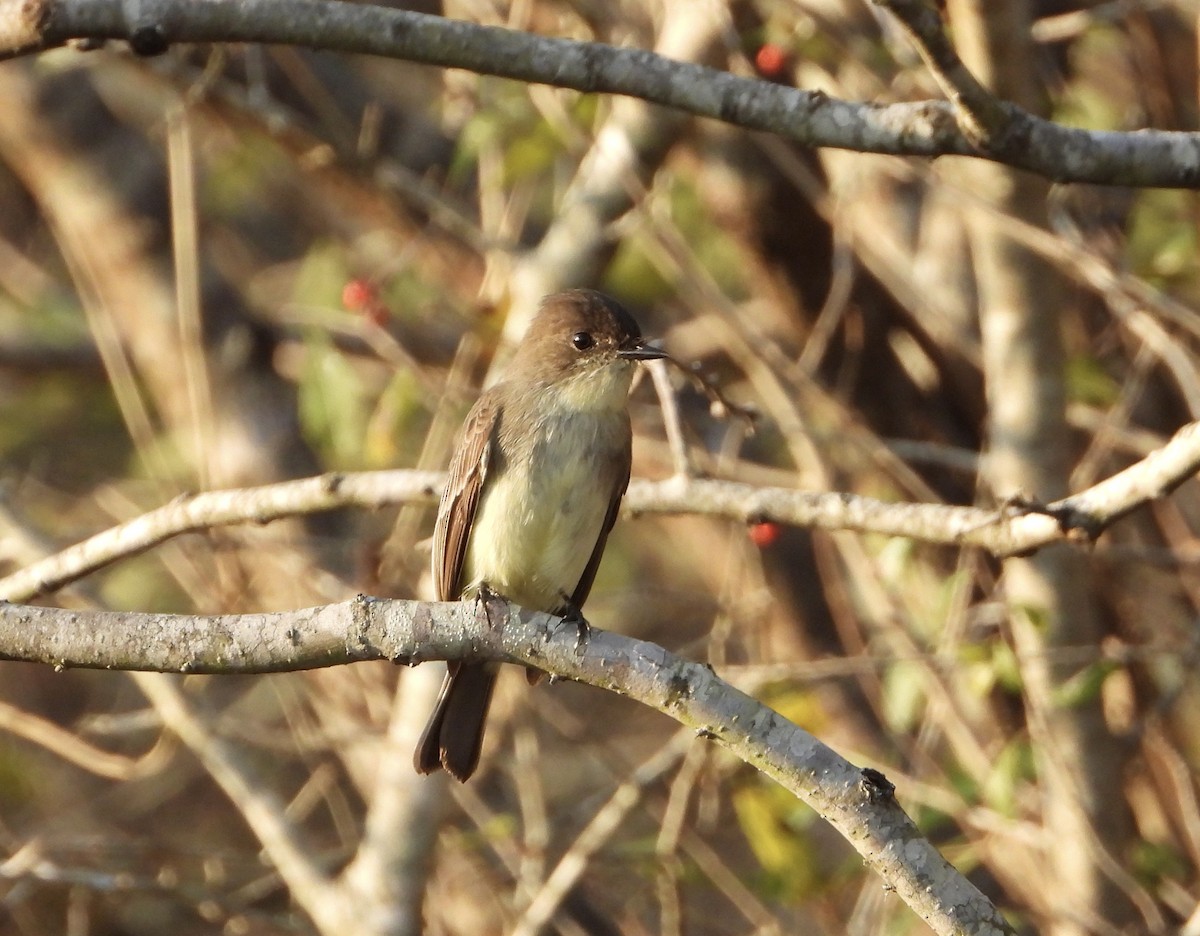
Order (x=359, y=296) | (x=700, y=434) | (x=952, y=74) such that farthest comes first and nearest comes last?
(x=700, y=434)
(x=359, y=296)
(x=952, y=74)

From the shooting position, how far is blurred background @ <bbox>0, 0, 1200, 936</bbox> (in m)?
5.02

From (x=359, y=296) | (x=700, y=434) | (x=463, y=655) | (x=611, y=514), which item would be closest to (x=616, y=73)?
(x=463, y=655)

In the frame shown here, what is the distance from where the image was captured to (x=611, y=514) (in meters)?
4.62

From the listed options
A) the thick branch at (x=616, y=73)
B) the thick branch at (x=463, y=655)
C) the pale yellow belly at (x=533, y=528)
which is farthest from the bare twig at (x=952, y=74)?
the pale yellow belly at (x=533, y=528)

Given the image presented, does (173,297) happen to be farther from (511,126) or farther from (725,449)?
(725,449)

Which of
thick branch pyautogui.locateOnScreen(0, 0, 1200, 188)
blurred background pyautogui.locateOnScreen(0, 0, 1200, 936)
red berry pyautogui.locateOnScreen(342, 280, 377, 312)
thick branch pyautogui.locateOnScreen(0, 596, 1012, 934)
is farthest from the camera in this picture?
red berry pyautogui.locateOnScreen(342, 280, 377, 312)

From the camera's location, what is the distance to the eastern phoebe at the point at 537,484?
439cm

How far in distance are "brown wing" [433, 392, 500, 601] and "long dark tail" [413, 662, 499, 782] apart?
0.80ft

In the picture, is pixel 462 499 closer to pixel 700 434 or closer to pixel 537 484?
pixel 537 484

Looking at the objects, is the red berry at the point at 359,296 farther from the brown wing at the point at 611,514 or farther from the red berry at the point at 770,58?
the red berry at the point at 770,58

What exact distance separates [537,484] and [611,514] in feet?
1.07

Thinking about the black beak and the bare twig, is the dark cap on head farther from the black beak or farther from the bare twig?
the bare twig

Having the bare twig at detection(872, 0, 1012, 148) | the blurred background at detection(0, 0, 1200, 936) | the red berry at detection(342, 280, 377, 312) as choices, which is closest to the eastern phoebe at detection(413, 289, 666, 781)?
the blurred background at detection(0, 0, 1200, 936)

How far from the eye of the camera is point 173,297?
728 cm
